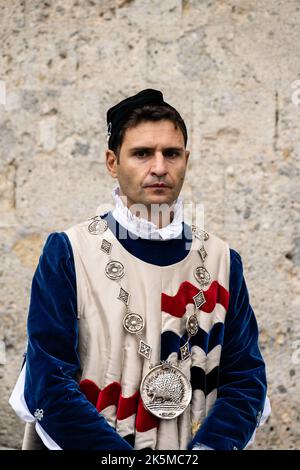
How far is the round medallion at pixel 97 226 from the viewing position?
6.62 ft

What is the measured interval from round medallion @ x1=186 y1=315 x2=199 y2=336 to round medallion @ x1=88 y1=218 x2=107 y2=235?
0.35 m

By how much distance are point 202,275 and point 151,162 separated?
1.19 feet

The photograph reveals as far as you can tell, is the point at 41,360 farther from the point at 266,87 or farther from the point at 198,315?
the point at 266,87

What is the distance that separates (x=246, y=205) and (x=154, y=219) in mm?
1186

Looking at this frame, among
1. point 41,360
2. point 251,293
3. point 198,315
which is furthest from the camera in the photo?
point 251,293

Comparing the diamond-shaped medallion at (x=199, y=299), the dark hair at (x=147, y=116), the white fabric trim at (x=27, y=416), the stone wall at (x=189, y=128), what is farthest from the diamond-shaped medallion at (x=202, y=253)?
the stone wall at (x=189, y=128)

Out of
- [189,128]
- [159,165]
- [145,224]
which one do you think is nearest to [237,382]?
[145,224]

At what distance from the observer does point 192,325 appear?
1.96m

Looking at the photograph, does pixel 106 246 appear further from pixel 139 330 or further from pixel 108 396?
pixel 108 396

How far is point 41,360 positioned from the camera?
1813 mm

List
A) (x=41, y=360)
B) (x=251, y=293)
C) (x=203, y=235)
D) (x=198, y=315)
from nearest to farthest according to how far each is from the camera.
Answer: (x=41, y=360)
(x=198, y=315)
(x=203, y=235)
(x=251, y=293)

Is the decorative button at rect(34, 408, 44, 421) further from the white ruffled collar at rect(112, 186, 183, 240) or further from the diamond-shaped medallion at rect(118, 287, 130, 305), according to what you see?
the white ruffled collar at rect(112, 186, 183, 240)

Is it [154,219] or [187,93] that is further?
[187,93]
